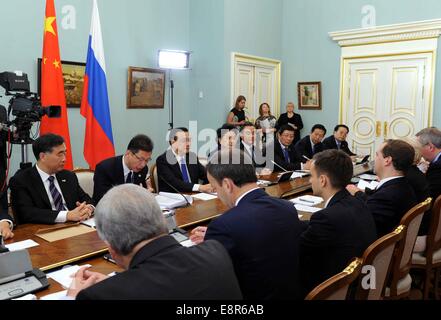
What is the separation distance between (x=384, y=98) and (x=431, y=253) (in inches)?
201

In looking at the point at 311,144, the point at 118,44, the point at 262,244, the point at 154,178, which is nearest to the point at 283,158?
the point at 311,144

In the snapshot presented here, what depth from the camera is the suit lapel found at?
2.79m

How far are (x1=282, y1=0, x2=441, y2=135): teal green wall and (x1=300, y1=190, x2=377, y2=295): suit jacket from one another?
6.22 m

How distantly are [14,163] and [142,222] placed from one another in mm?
4448

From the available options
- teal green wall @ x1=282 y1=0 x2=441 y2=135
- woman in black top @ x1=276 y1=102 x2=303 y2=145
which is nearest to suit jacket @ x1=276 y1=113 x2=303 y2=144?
woman in black top @ x1=276 y1=102 x2=303 y2=145


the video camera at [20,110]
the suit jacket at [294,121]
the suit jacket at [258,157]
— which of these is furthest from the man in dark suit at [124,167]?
the suit jacket at [294,121]

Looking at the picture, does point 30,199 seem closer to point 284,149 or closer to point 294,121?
point 284,149

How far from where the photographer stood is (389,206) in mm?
2514

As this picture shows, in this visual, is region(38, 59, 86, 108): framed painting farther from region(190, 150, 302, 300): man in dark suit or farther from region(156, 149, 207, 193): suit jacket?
region(190, 150, 302, 300): man in dark suit

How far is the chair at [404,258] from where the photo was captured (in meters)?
2.22

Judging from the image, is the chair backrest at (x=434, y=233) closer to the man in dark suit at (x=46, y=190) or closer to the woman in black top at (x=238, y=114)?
the man in dark suit at (x=46, y=190)

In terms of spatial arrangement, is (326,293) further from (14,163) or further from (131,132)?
(131,132)
